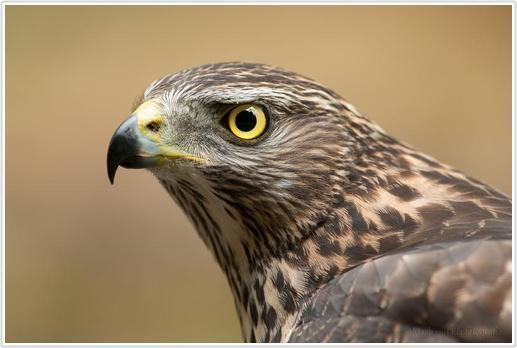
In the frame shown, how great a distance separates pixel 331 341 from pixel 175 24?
6.42 m

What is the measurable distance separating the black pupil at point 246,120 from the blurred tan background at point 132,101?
4.29m

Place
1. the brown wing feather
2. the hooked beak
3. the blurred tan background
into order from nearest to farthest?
the brown wing feather, the hooked beak, the blurred tan background

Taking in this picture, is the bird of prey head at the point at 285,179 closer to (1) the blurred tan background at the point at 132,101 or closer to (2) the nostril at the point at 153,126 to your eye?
(2) the nostril at the point at 153,126

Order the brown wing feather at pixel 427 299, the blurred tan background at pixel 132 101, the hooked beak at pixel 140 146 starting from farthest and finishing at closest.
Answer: the blurred tan background at pixel 132 101 < the hooked beak at pixel 140 146 < the brown wing feather at pixel 427 299

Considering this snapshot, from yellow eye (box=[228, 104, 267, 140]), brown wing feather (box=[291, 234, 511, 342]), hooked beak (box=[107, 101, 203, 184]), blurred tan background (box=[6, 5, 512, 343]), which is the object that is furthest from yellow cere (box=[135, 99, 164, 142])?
blurred tan background (box=[6, 5, 512, 343])

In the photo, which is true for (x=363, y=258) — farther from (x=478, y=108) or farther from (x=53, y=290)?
(x=478, y=108)

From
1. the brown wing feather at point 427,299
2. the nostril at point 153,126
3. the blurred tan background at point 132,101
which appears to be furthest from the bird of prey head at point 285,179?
the blurred tan background at point 132,101

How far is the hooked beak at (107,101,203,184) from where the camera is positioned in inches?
94.6

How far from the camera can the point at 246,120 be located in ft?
8.07

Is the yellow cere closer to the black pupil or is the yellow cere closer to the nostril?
the nostril

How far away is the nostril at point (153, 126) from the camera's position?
2438 millimetres

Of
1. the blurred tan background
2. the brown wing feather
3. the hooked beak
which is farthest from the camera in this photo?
the blurred tan background

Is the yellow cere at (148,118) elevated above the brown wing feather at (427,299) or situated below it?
above

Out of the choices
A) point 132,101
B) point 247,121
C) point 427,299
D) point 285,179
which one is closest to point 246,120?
point 247,121
